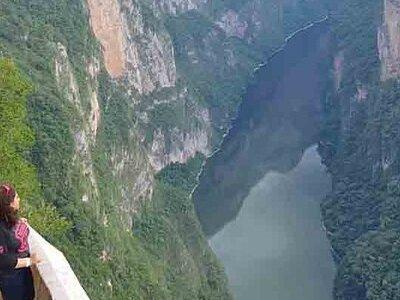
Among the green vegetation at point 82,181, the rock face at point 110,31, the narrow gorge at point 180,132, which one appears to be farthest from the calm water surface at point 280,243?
the rock face at point 110,31

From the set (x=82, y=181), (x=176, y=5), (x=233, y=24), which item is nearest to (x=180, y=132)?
(x=176, y=5)

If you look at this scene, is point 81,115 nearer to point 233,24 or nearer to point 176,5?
point 176,5

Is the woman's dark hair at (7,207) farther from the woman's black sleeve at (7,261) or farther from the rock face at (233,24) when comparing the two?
the rock face at (233,24)

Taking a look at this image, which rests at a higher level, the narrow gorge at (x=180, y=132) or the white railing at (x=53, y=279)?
the white railing at (x=53, y=279)

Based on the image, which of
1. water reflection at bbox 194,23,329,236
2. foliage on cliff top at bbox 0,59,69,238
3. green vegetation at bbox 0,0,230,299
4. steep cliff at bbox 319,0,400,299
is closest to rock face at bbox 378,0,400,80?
steep cliff at bbox 319,0,400,299

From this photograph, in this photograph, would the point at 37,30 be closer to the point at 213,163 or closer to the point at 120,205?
the point at 120,205

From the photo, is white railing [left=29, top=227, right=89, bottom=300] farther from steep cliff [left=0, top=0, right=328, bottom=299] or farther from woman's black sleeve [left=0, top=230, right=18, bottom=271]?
steep cliff [left=0, top=0, right=328, bottom=299]
